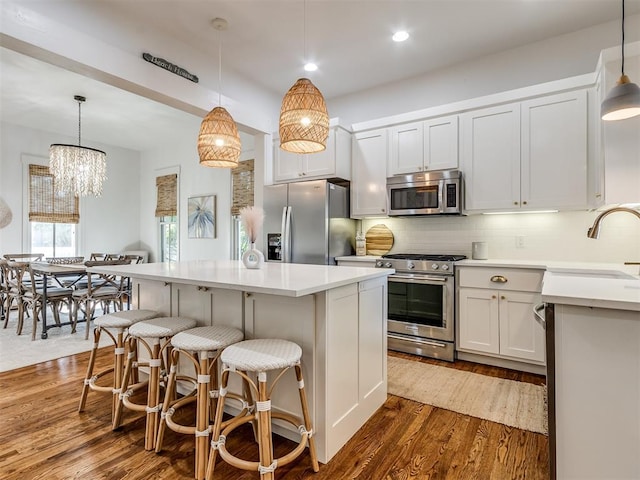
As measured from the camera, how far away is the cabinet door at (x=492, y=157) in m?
3.17

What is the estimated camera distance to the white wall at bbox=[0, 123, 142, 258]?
5.67 m

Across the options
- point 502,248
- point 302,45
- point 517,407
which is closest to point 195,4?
point 302,45

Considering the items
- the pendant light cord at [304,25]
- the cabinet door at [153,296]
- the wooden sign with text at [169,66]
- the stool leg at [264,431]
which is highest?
the pendant light cord at [304,25]

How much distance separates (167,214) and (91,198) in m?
1.41

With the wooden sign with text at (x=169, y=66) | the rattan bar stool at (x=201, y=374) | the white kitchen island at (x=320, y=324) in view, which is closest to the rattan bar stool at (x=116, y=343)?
the white kitchen island at (x=320, y=324)

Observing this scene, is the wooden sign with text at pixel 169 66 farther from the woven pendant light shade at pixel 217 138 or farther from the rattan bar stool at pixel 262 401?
the rattan bar stool at pixel 262 401

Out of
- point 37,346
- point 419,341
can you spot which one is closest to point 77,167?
point 37,346

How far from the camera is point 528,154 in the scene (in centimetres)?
310

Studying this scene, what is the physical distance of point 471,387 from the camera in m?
2.65

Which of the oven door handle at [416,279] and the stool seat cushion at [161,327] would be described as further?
the oven door handle at [416,279]

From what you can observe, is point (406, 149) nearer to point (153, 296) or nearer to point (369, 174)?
point (369, 174)

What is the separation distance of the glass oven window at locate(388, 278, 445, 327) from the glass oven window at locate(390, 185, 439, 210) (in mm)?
831

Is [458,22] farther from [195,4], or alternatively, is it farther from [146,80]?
[146,80]

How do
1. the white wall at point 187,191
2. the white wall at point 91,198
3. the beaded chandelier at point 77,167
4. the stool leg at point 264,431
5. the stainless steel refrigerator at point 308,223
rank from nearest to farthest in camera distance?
the stool leg at point 264,431 < the stainless steel refrigerator at point 308,223 < the beaded chandelier at point 77,167 < the white wall at point 91,198 < the white wall at point 187,191
